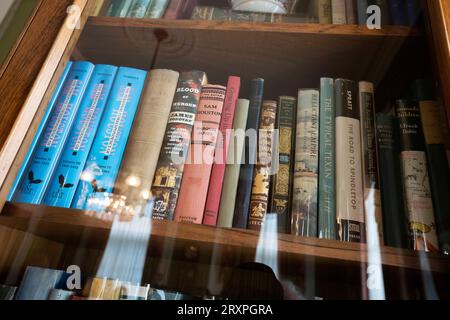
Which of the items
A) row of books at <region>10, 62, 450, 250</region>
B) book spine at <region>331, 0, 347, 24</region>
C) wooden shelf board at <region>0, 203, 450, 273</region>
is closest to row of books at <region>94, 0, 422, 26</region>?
book spine at <region>331, 0, 347, 24</region>

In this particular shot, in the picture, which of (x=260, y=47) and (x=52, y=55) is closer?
(x=52, y=55)

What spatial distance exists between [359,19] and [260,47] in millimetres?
197

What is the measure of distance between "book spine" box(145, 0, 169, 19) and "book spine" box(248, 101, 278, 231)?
31 centimetres

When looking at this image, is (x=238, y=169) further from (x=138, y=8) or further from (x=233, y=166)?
(x=138, y=8)

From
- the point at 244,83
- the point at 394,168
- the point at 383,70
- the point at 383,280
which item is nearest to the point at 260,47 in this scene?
the point at 244,83

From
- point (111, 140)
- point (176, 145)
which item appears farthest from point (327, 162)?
point (111, 140)

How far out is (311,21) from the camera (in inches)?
24.6

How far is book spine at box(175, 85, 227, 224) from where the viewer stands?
0.49 metres

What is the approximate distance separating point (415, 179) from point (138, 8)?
62cm

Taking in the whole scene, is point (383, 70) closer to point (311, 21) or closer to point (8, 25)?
point (311, 21)

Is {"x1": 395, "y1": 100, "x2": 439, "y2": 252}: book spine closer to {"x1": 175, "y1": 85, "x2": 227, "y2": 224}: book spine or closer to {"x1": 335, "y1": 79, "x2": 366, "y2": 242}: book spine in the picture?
{"x1": 335, "y1": 79, "x2": 366, "y2": 242}: book spine
